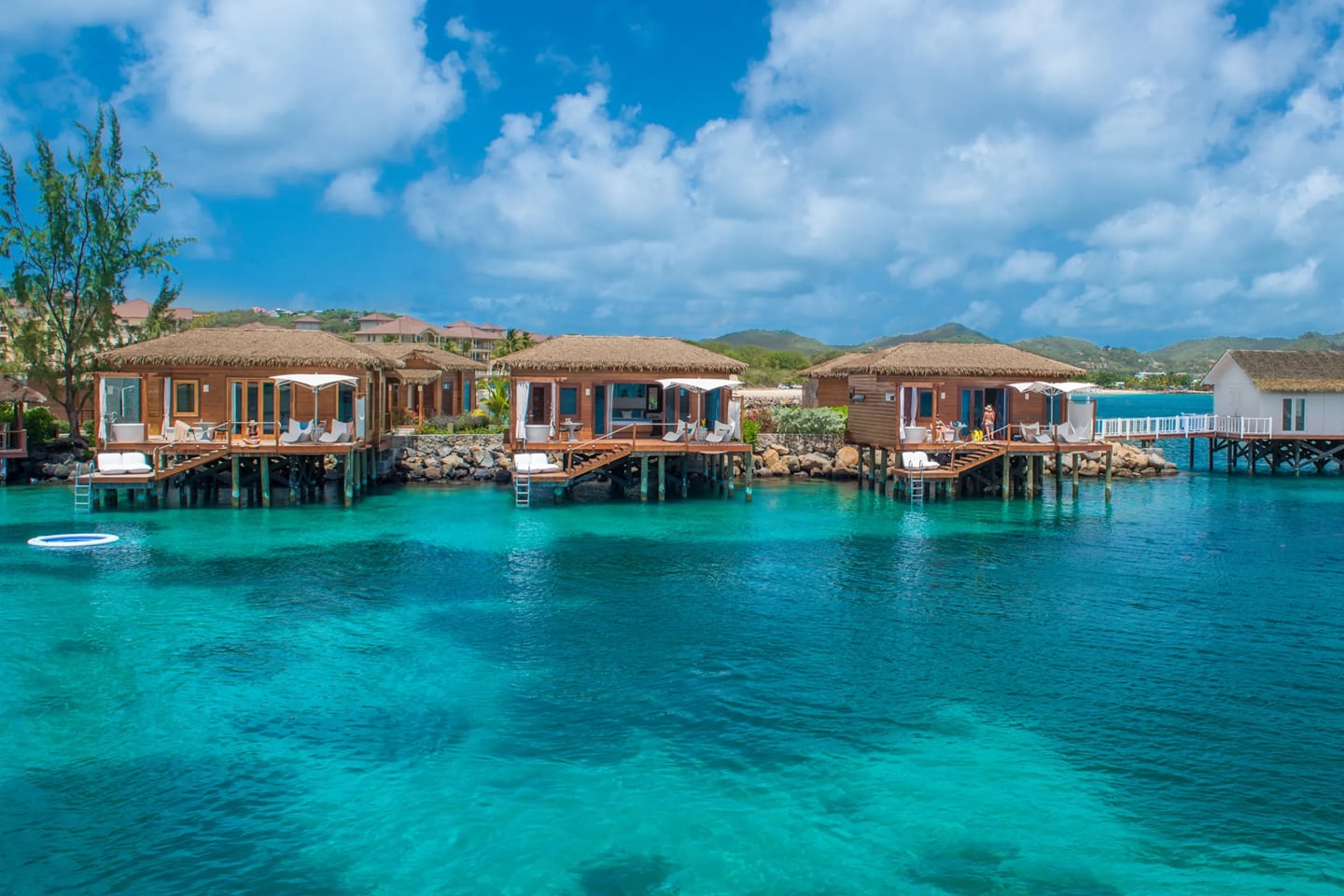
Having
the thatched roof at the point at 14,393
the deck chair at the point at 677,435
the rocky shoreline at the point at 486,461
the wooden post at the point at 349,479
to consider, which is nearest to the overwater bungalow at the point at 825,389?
the rocky shoreline at the point at 486,461

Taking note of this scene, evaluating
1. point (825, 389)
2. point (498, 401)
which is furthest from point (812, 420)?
point (498, 401)

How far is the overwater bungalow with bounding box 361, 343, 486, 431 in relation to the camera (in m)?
45.5

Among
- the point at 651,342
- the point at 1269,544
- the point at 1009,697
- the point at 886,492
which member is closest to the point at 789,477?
the point at 886,492

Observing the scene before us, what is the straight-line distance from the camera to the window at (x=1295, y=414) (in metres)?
43.6

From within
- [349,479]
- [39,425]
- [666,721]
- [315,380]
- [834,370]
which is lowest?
[666,721]

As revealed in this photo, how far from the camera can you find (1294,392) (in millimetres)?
43500

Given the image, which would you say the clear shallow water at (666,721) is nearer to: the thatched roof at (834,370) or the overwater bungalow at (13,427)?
the overwater bungalow at (13,427)

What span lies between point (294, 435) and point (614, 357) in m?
10.1

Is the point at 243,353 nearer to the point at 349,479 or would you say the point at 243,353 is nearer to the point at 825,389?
the point at 349,479

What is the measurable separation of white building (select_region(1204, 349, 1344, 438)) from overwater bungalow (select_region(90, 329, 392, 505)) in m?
35.2

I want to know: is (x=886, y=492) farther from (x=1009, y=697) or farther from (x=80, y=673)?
(x=80, y=673)

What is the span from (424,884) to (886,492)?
95.4 feet

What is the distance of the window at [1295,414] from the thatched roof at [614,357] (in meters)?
24.6

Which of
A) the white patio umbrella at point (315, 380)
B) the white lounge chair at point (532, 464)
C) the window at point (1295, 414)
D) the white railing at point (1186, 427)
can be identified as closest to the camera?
the white patio umbrella at point (315, 380)
